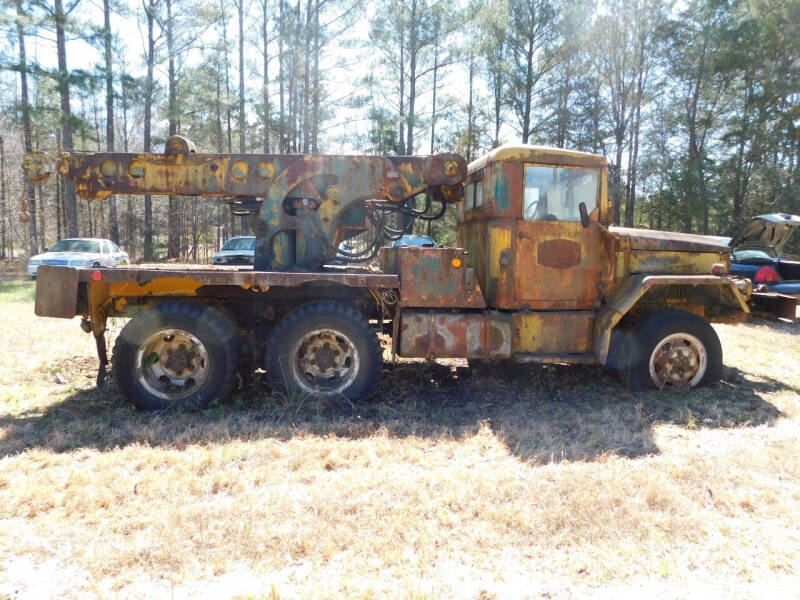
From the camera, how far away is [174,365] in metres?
5.14

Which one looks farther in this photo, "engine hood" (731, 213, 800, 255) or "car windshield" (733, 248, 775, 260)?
"car windshield" (733, 248, 775, 260)

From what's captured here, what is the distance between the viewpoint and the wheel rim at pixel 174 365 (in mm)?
5059

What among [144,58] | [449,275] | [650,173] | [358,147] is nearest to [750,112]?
[650,173]

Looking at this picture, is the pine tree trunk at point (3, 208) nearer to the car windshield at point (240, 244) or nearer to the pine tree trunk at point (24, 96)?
the pine tree trunk at point (24, 96)

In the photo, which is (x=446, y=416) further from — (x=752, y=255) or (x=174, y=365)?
(x=752, y=255)

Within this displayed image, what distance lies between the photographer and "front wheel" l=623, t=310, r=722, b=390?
18.5ft

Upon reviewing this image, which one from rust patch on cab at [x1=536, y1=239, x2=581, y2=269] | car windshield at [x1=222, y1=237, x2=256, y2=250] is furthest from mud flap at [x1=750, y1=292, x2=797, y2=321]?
car windshield at [x1=222, y1=237, x2=256, y2=250]

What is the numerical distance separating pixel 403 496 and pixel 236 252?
15.9m

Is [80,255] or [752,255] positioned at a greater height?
[752,255]

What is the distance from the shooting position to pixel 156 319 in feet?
16.4

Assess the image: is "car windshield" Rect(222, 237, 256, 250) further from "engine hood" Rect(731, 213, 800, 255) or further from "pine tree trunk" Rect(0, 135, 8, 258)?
"pine tree trunk" Rect(0, 135, 8, 258)

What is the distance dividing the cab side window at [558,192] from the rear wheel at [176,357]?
3.30 m

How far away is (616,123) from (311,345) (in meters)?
23.7

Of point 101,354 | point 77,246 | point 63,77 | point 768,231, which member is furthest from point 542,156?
point 63,77
